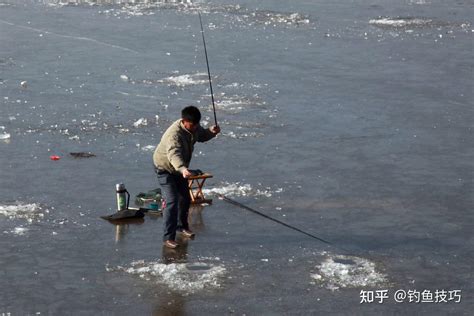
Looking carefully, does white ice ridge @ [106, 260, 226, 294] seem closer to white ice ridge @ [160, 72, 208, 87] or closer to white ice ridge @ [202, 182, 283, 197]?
white ice ridge @ [202, 182, 283, 197]

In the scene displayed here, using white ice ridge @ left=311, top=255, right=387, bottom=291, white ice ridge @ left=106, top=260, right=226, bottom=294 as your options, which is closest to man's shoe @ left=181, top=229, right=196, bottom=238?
white ice ridge @ left=106, top=260, right=226, bottom=294

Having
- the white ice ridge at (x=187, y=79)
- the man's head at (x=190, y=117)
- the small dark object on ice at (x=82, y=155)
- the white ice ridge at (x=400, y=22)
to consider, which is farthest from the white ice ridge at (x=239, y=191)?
the white ice ridge at (x=400, y=22)

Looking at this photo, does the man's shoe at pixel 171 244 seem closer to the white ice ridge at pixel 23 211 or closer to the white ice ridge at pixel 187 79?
the white ice ridge at pixel 23 211

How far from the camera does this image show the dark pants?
36.4 feet

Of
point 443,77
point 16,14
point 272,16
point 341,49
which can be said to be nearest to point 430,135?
point 443,77

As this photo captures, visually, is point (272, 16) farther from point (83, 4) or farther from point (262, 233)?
point (262, 233)

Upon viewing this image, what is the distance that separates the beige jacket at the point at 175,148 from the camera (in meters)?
10.9

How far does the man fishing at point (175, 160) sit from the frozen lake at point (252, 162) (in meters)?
0.33

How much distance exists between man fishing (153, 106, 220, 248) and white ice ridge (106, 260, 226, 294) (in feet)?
1.92

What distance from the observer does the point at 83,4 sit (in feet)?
94.0

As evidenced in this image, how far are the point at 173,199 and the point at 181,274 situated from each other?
1164mm

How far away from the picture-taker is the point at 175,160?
10.8 metres

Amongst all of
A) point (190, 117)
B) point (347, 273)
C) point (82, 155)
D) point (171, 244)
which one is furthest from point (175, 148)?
point (82, 155)

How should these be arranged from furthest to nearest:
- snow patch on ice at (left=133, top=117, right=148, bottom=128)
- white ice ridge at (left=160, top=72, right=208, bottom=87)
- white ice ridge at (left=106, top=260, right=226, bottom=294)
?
1. white ice ridge at (left=160, top=72, right=208, bottom=87)
2. snow patch on ice at (left=133, top=117, right=148, bottom=128)
3. white ice ridge at (left=106, top=260, right=226, bottom=294)
